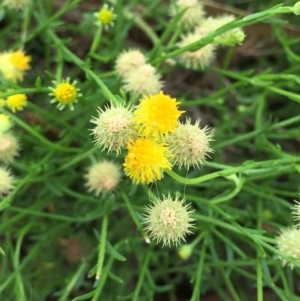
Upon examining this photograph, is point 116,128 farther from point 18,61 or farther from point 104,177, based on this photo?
point 18,61

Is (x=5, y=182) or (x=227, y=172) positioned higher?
(x=227, y=172)

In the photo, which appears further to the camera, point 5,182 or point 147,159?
point 5,182

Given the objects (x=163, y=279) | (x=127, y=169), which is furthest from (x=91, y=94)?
(x=163, y=279)

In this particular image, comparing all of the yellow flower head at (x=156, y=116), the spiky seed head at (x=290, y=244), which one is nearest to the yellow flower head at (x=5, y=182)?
the yellow flower head at (x=156, y=116)

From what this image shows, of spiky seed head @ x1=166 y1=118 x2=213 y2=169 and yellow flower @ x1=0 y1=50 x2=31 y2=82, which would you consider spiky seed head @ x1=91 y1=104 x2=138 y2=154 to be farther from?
yellow flower @ x1=0 y1=50 x2=31 y2=82

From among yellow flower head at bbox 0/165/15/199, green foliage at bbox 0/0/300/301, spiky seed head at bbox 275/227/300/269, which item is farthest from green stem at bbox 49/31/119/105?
spiky seed head at bbox 275/227/300/269

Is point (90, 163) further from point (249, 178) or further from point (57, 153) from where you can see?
point (249, 178)

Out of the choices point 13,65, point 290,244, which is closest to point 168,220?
point 290,244
